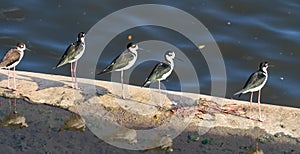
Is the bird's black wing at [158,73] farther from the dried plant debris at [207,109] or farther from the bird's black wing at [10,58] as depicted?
the bird's black wing at [10,58]

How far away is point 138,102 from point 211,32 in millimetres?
4569

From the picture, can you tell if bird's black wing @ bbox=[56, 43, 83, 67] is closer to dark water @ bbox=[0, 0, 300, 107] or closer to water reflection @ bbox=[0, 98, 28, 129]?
water reflection @ bbox=[0, 98, 28, 129]

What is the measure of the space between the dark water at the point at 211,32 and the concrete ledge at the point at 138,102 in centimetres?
250

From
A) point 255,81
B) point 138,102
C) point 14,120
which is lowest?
point 14,120

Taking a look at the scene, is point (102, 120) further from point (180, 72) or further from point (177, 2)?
point (177, 2)

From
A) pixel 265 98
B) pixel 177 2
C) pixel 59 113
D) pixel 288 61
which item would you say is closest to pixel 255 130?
pixel 59 113

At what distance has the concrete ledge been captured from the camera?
20.7ft

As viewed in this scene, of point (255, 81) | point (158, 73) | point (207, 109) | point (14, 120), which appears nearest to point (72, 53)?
point (158, 73)

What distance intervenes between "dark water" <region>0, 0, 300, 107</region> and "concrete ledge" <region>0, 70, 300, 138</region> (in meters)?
2.50

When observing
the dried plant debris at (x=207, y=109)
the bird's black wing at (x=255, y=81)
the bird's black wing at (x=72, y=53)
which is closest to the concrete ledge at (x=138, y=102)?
the dried plant debris at (x=207, y=109)

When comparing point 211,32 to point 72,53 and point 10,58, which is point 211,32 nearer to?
point 72,53

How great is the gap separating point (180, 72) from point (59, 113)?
A: 151 inches

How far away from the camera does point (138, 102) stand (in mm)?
6684

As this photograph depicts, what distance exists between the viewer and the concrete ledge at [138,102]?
20.7ft
